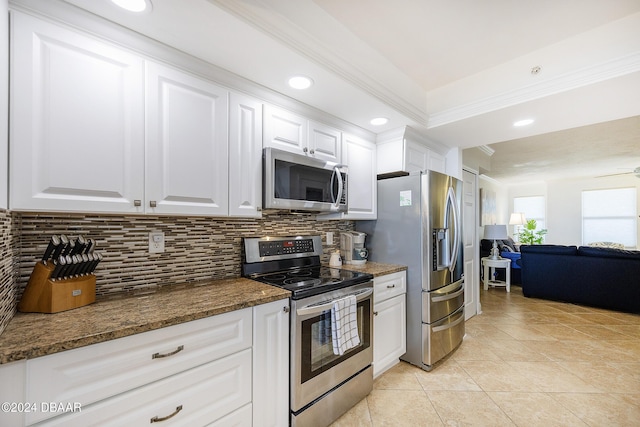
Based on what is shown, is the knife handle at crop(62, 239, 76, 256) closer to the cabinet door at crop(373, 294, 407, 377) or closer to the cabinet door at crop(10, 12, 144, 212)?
the cabinet door at crop(10, 12, 144, 212)

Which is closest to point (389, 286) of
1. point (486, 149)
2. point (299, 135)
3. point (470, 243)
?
point (299, 135)

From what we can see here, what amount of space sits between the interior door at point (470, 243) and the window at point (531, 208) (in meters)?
5.63

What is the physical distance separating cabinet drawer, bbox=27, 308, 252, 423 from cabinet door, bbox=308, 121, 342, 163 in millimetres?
1360

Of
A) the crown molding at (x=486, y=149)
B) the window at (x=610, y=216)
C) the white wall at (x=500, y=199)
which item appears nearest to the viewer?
the crown molding at (x=486, y=149)

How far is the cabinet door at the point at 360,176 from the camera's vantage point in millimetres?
2512

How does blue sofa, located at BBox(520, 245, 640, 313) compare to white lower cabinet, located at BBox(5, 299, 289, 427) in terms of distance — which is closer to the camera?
white lower cabinet, located at BBox(5, 299, 289, 427)

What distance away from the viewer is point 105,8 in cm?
120

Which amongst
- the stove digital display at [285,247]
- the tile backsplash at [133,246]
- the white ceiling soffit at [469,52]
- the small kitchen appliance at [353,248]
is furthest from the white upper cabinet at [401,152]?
the tile backsplash at [133,246]

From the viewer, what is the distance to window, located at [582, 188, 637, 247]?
661 cm

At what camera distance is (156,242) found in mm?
1657

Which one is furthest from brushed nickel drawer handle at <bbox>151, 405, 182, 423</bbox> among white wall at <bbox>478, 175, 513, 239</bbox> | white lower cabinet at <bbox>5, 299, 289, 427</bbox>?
white wall at <bbox>478, 175, 513, 239</bbox>

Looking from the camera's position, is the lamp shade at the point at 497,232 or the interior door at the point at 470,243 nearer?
the interior door at the point at 470,243

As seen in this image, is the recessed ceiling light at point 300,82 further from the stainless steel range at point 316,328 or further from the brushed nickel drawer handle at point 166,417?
the brushed nickel drawer handle at point 166,417

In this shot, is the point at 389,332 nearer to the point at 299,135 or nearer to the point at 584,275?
the point at 299,135
